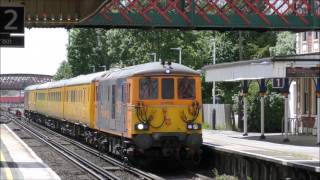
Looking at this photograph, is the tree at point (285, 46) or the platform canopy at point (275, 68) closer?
the platform canopy at point (275, 68)

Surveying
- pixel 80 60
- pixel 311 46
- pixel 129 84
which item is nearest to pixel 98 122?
pixel 129 84

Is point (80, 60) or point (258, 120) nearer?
point (258, 120)

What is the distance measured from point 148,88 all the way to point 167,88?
55cm

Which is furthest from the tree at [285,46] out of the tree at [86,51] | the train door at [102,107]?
the train door at [102,107]

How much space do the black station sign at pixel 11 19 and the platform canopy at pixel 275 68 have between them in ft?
38.7

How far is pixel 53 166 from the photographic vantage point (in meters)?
21.9

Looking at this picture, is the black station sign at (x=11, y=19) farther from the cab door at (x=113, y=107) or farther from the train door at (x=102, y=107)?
the train door at (x=102, y=107)

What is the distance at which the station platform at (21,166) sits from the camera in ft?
57.4

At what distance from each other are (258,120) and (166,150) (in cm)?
1874

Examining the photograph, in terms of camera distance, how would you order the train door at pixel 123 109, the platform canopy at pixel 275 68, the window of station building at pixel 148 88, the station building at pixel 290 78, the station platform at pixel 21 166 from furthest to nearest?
1. the station building at pixel 290 78
2. the platform canopy at pixel 275 68
3. the train door at pixel 123 109
4. the window of station building at pixel 148 88
5. the station platform at pixel 21 166

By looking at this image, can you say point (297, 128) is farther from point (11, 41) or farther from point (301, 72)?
→ point (11, 41)

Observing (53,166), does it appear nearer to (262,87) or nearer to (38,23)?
(38,23)

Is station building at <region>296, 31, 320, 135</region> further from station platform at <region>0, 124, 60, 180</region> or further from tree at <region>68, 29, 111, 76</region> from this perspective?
tree at <region>68, 29, 111, 76</region>

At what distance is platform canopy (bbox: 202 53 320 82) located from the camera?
75.3 feet
